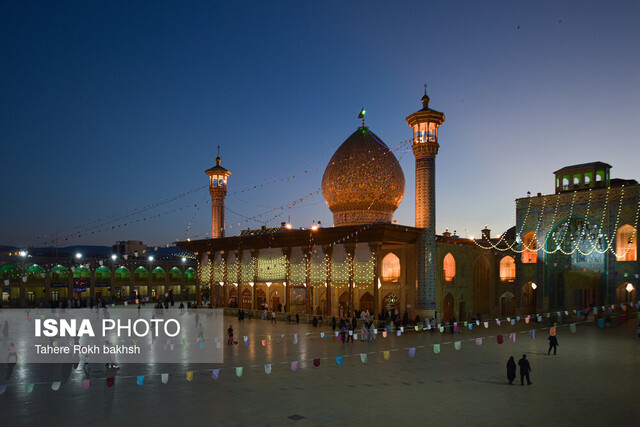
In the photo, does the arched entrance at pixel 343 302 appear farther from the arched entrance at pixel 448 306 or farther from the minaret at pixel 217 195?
the minaret at pixel 217 195

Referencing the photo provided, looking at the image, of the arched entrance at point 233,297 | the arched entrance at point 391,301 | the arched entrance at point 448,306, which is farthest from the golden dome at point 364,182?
the arched entrance at point 233,297

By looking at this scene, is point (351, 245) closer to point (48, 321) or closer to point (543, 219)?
point (543, 219)

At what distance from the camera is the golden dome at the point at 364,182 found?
32.2 m

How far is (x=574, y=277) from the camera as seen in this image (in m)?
35.2

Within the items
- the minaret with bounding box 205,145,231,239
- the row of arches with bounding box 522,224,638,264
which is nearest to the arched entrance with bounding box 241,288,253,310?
the minaret with bounding box 205,145,231,239

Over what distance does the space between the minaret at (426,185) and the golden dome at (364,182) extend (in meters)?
3.85

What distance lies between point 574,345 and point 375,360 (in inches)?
379

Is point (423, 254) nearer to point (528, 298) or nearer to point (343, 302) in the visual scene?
point (343, 302)

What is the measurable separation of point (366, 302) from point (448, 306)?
5076mm

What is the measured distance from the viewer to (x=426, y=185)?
28.4 m

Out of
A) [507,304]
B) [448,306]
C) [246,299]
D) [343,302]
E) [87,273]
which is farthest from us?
[87,273]

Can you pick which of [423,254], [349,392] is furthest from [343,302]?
[349,392]

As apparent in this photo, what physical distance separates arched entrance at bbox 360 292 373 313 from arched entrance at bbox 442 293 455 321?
454cm

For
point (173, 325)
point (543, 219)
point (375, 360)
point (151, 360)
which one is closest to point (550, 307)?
point (543, 219)
